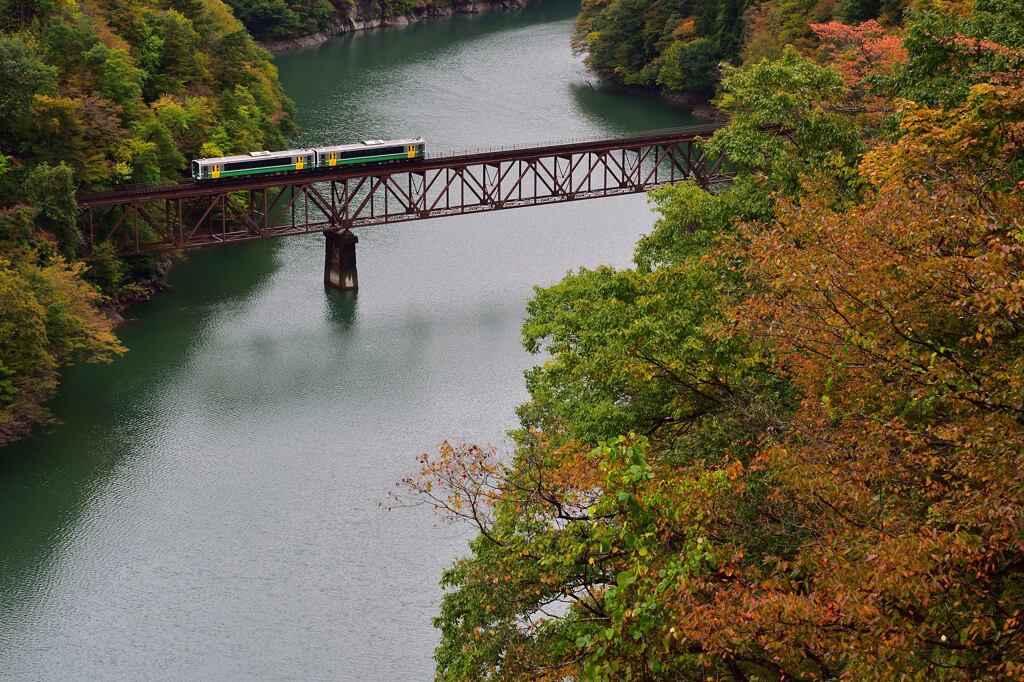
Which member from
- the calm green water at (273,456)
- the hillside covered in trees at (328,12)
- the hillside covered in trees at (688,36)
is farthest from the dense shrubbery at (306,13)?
the calm green water at (273,456)

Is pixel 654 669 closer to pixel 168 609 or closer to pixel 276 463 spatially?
pixel 168 609

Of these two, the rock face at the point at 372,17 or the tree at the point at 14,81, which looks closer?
the tree at the point at 14,81

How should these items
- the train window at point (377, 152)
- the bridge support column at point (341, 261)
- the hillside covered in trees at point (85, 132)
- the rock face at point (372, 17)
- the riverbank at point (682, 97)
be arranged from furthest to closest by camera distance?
the rock face at point (372, 17) < the riverbank at point (682, 97) < the train window at point (377, 152) < the bridge support column at point (341, 261) < the hillside covered in trees at point (85, 132)

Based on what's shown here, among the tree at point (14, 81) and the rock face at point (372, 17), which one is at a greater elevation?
the tree at point (14, 81)

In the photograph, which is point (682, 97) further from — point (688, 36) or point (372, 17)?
point (372, 17)

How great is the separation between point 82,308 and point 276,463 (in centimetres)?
874

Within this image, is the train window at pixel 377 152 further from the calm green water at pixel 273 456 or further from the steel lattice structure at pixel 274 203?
the calm green water at pixel 273 456

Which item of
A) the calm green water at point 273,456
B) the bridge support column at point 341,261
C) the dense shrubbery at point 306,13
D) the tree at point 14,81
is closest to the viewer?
the calm green water at point 273,456

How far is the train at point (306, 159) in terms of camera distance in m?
45.2

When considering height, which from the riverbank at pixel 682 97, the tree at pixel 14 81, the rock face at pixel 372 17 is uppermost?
the tree at pixel 14 81

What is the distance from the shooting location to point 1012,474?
1091cm

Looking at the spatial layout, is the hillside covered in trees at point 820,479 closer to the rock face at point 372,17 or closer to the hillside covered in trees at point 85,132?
the hillside covered in trees at point 85,132

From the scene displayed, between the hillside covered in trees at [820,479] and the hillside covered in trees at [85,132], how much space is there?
66.4ft

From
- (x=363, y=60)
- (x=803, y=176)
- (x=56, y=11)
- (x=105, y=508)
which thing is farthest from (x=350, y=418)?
(x=363, y=60)
